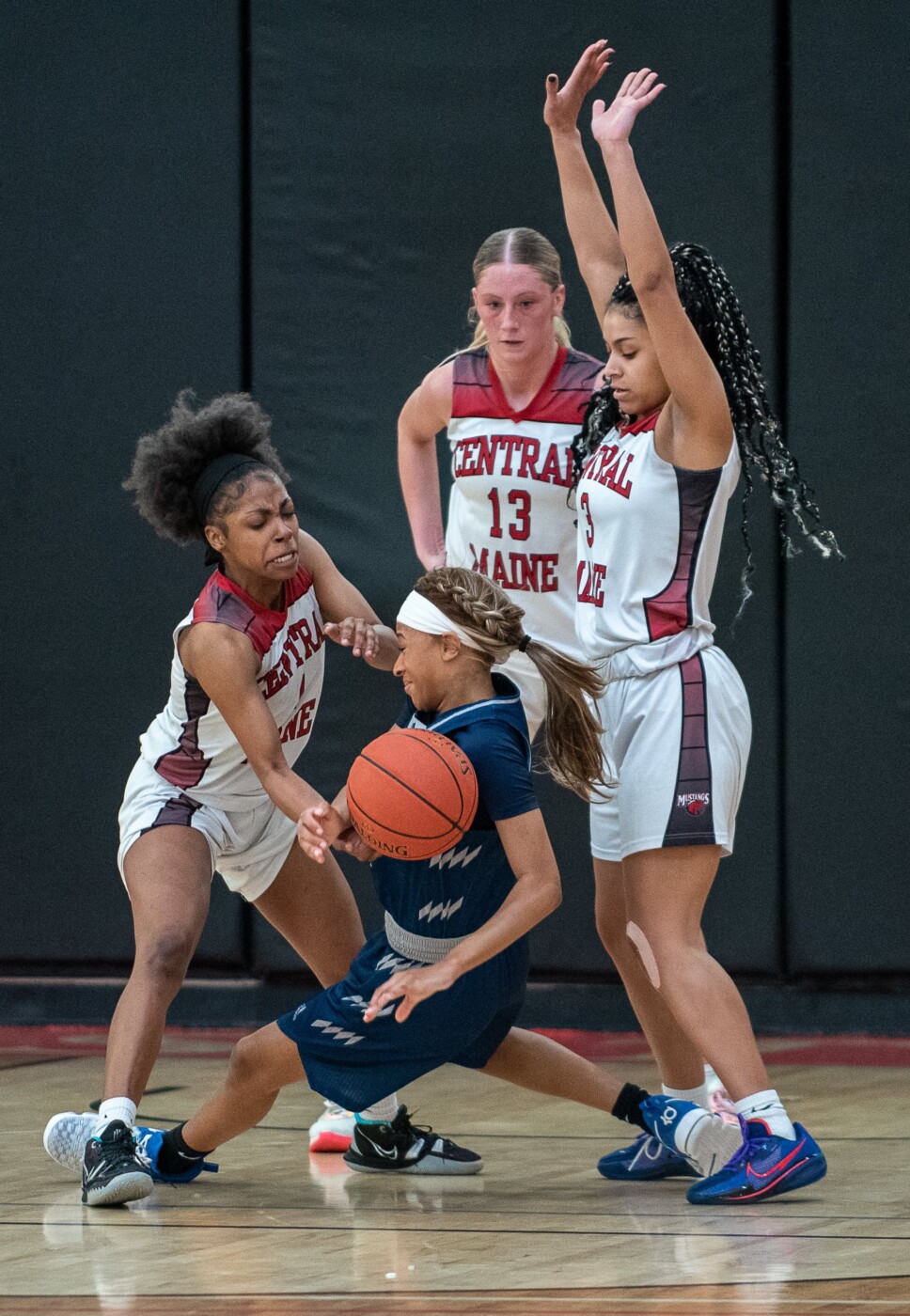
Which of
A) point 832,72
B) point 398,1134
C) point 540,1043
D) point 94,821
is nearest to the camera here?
point 540,1043

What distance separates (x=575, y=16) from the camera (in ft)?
21.3

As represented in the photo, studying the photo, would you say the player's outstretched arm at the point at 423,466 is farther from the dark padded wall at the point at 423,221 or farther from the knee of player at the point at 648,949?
the knee of player at the point at 648,949

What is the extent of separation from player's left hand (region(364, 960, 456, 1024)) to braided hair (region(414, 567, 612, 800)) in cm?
56

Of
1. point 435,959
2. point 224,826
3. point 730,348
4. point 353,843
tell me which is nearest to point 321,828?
point 353,843

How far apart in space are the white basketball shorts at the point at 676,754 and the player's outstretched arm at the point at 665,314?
0.51m

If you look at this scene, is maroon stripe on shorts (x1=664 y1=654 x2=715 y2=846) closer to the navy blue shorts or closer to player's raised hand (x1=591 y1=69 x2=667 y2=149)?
the navy blue shorts

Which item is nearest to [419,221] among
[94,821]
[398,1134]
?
[94,821]

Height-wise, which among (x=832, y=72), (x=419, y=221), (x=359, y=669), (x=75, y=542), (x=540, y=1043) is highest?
(x=832, y=72)

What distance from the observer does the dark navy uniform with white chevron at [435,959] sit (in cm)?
387

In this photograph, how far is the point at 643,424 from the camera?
429 centimetres

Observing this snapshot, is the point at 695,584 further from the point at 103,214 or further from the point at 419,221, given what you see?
the point at 103,214

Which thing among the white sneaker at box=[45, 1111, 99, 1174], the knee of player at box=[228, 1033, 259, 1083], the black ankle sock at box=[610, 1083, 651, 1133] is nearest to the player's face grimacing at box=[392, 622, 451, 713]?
the knee of player at box=[228, 1033, 259, 1083]

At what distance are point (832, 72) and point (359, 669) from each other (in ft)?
8.33

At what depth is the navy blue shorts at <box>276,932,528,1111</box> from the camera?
152 inches
